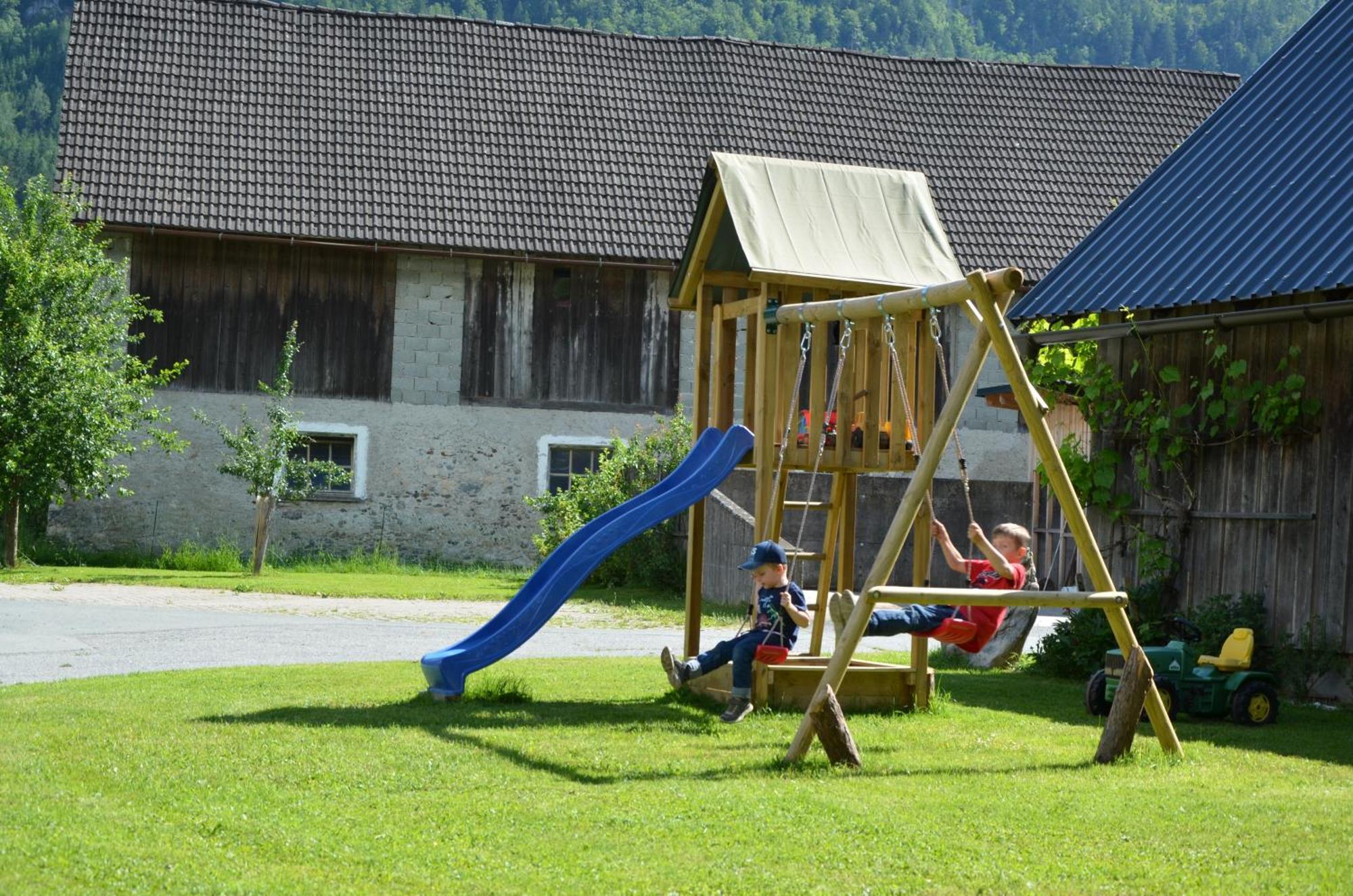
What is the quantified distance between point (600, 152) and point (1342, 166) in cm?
1735

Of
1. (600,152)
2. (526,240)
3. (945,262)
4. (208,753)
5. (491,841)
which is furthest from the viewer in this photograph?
(600,152)

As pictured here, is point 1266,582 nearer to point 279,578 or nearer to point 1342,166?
point 1342,166

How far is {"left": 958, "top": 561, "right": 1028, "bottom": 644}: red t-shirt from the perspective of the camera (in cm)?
967


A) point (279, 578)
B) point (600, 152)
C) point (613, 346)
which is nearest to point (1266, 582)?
point (279, 578)

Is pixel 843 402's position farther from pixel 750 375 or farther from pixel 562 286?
pixel 562 286

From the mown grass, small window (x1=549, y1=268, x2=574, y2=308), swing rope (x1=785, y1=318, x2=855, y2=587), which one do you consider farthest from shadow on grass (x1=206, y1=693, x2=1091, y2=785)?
small window (x1=549, y1=268, x2=574, y2=308)

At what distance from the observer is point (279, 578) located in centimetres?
2239

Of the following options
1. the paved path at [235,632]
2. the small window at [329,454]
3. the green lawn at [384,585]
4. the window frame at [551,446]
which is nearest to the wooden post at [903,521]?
the paved path at [235,632]

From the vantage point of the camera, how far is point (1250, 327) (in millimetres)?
12539

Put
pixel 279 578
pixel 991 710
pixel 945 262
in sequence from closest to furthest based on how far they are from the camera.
Result: pixel 991 710 → pixel 945 262 → pixel 279 578

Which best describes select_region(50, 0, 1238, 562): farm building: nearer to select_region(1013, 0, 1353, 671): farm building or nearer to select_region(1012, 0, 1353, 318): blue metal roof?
select_region(1012, 0, 1353, 318): blue metal roof

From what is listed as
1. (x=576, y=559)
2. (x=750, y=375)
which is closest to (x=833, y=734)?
(x=576, y=559)

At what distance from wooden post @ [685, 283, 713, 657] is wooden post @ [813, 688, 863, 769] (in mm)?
3192

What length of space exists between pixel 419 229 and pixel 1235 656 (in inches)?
694
